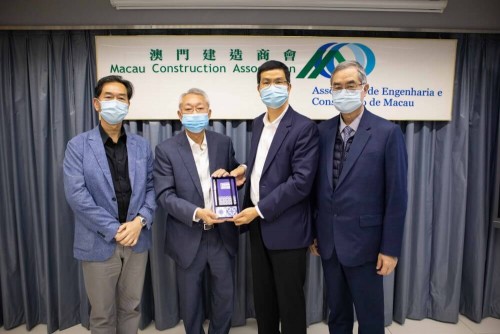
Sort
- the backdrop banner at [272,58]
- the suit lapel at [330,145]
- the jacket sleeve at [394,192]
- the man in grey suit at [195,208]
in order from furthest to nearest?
the backdrop banner at [272,58]
the man in grey suit at [195,208]
the suit lapel at [330,145]
the jacket sleeve at [394,192]

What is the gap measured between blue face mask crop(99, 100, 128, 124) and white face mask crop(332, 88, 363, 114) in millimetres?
1202

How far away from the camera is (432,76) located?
246 centimetres

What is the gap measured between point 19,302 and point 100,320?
127 cm

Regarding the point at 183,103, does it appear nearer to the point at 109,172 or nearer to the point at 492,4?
the point at 109,172

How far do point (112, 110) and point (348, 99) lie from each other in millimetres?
1299

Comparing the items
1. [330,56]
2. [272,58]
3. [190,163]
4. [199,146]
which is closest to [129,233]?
[190,163]

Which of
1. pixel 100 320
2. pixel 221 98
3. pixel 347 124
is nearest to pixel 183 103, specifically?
pixel 221 98

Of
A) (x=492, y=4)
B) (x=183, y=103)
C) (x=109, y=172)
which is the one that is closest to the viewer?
(x=109, y=172)

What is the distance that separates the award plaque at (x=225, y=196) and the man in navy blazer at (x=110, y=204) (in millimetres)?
407

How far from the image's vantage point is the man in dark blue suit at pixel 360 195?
156cm

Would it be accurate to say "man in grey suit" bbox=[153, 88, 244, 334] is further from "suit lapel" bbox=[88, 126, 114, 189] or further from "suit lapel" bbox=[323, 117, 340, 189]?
"suit lapel" bbox=[323, 117, 340, 189]

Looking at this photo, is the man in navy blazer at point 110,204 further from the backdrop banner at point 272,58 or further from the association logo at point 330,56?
the association logo at point 330,56

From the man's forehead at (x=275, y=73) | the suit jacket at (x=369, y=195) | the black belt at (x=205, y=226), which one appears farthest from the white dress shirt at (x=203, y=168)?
the suit jacket at (x=369, y=195)

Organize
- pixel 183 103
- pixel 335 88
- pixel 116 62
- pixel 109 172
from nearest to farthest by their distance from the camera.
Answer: pixel 335 88 < pixel 109 172 < pixel 183 103 < pixel 116 62
